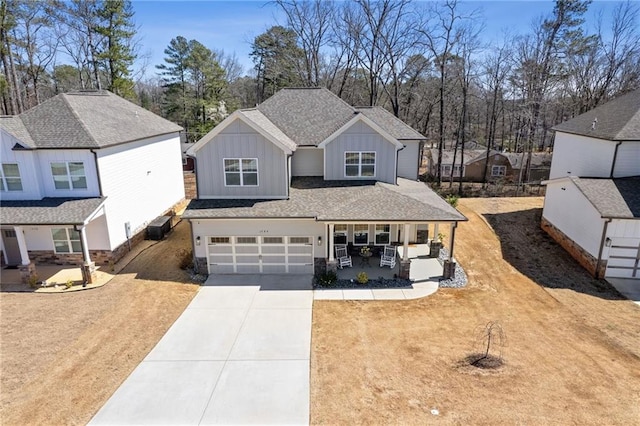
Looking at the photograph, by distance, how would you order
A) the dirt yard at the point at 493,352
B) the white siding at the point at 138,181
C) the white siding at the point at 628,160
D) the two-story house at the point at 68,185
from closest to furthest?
1. the dirt yard at the point at 493,352
2. the two-story house at the point at 68,185
3. the white siding at the point at 138,181
4. the white siding at the point at 628,160

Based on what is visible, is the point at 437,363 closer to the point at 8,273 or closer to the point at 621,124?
the point at 621,124

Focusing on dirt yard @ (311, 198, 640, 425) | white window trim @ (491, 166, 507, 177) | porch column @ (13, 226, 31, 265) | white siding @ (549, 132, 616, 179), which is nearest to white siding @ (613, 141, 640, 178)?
white siding @ (549, 132, 616, 179)

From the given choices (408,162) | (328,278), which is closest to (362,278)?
(328,278)

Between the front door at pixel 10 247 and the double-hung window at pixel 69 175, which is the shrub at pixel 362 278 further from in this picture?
the front door at pixel 10 247

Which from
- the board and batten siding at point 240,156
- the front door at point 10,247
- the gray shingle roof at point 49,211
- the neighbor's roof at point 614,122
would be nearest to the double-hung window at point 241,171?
the board and batten siding at point 240,156

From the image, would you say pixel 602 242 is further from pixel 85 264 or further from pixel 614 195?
pixel 85 264

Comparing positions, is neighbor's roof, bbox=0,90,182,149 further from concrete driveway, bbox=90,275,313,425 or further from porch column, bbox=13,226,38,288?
concrete driveway, bbox=90,275,313,425

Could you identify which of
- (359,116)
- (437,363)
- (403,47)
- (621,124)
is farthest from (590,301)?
(403,47)
